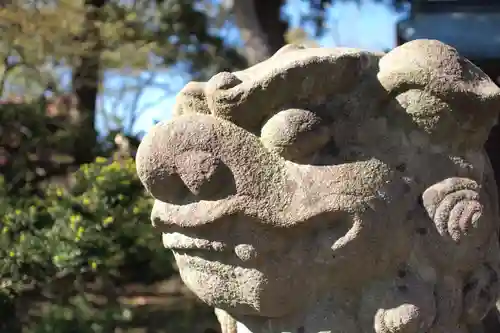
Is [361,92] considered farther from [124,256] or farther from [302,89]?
[124,256]

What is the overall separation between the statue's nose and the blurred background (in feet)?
6.63

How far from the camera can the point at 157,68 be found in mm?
5508

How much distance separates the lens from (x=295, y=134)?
106 cm

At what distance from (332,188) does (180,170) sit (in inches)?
11.2

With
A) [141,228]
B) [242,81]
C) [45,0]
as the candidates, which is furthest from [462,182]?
[45,0]

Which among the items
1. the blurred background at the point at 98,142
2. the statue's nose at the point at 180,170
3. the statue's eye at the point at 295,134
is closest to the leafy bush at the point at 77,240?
the blurred background at the point at 98,142

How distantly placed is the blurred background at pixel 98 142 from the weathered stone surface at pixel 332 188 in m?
1.77

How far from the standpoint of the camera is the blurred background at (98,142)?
9.96ft

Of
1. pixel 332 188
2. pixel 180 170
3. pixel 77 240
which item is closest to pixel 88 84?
pixel 77 240

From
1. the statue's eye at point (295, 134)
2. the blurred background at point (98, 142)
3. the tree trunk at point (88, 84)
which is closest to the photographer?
the statue's eye at point (295, 134)

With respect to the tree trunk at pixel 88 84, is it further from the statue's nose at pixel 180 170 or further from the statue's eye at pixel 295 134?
the statue's eye at pixel 295 134

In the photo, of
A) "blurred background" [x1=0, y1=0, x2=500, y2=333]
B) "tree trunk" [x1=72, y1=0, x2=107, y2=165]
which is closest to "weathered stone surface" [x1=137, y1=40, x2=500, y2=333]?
"blurred background" [x1=0, y1=0, x2=500, y2=333]

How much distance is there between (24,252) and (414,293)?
2.47 m

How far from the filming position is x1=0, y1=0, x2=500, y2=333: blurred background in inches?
120
